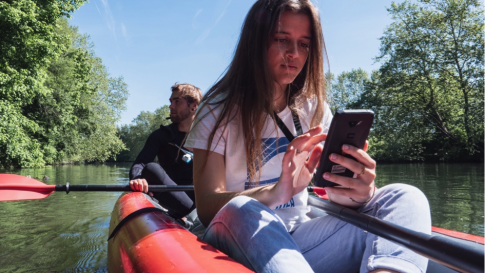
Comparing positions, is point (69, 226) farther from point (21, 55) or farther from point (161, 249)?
point (21, 55)

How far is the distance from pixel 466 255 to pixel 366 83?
2515 cm

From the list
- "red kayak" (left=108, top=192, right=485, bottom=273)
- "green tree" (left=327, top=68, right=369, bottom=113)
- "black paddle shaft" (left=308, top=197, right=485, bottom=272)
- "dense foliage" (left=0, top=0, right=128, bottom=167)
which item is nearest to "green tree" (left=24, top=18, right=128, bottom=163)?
"dense foliage" (left=0, top=0, right=128, bottom=167)

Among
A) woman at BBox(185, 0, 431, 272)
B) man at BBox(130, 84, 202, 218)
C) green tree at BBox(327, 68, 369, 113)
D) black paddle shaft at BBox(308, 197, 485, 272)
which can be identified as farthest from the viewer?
green tree at BBox(327, 68, 369, 113)

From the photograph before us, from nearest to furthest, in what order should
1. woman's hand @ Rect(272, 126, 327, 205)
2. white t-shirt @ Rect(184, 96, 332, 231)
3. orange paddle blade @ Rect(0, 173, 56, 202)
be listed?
woman's hand @ Rect(272, 126, 327, 205) < white t-shirt @ Rect(184, 96, 332, 231) < orange paddle blade @ Rect(0, 173, 56, 202)

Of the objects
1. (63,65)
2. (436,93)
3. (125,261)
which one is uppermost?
(63,65)

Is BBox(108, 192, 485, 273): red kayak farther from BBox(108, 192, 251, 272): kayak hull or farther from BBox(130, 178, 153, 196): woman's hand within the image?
BBox(130, 178, 153, 196): woman's hand

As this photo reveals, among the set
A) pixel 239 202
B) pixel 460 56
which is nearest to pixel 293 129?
pixel 239 202

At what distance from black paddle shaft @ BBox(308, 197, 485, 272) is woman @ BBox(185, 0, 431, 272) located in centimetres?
6

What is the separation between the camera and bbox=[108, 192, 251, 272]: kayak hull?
975mm

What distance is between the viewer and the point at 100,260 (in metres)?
3.10

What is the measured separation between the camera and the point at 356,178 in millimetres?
1288

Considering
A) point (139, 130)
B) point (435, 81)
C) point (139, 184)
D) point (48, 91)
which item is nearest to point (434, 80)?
point (435, 81)

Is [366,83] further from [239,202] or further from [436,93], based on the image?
[239,202]

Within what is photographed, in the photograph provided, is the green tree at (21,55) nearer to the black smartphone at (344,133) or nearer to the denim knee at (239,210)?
the denim knee at (239,210)
